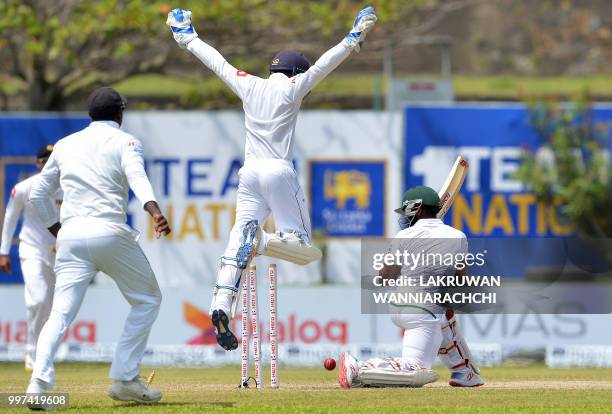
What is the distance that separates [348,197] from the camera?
69.3ft

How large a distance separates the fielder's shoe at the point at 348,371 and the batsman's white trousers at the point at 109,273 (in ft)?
4.69

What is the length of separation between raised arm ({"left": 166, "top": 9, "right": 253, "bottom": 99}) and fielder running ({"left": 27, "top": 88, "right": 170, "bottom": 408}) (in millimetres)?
1315

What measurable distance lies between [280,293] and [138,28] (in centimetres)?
632

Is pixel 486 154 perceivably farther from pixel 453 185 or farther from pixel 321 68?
pixel 321 68

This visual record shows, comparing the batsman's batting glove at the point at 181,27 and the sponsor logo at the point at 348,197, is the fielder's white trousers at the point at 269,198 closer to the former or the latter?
the batsman's batting glove at the point at 181,27

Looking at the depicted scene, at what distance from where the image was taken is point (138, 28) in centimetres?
2108

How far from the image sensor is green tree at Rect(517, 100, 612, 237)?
821 inches

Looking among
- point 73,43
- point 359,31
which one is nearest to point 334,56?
point 359,31

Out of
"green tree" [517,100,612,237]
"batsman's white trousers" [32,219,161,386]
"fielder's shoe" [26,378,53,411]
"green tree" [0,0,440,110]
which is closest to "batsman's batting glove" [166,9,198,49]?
"batsman's white trousers" [32,219,161,386]

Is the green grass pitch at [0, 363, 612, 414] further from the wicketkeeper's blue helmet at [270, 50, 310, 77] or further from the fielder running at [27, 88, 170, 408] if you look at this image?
the wicketkeeper's blue helmet at [270, 50, 310, 77]

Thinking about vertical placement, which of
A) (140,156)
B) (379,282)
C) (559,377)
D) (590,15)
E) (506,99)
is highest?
(590,15)

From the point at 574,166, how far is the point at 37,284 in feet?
34.2

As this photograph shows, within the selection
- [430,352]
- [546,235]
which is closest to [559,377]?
[430,352]

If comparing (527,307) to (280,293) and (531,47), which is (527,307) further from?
(531,47)
